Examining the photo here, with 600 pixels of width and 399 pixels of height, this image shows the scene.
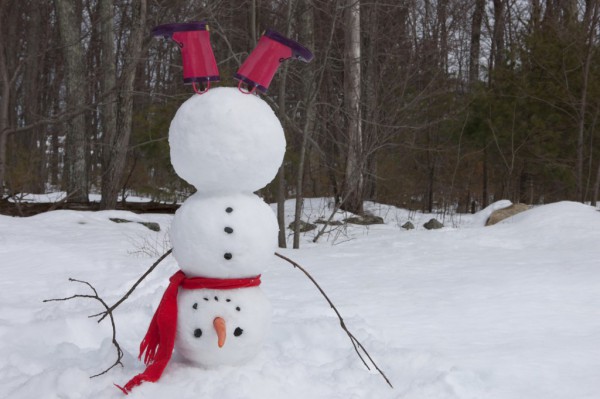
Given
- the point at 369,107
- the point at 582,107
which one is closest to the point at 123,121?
the point at 369,107

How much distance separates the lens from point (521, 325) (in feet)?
10.6

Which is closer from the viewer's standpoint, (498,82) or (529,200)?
(498,82)

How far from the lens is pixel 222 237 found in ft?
7.14

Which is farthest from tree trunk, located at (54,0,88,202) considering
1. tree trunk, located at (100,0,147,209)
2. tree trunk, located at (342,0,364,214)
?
tree trunk, located at (342,0,364,214)

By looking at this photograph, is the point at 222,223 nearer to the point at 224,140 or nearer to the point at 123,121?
the point at 224,140

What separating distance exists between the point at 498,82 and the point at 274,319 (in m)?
9.78

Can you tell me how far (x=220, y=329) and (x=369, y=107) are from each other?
565 cm

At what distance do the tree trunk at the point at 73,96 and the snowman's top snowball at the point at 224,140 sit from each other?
7.47 metres

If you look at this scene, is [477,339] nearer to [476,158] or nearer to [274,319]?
[274,319]

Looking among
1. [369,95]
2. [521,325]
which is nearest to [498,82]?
[369,95]

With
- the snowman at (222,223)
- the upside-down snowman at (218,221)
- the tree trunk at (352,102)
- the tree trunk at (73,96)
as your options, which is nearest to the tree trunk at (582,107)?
the tree trunk at (352,102)

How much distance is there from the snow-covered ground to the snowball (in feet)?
1.37

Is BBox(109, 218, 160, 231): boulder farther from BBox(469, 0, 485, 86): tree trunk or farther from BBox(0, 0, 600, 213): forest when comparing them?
BBox(469, 0, 485, 86): tree trunk

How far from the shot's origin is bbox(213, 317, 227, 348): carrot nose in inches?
83.2
